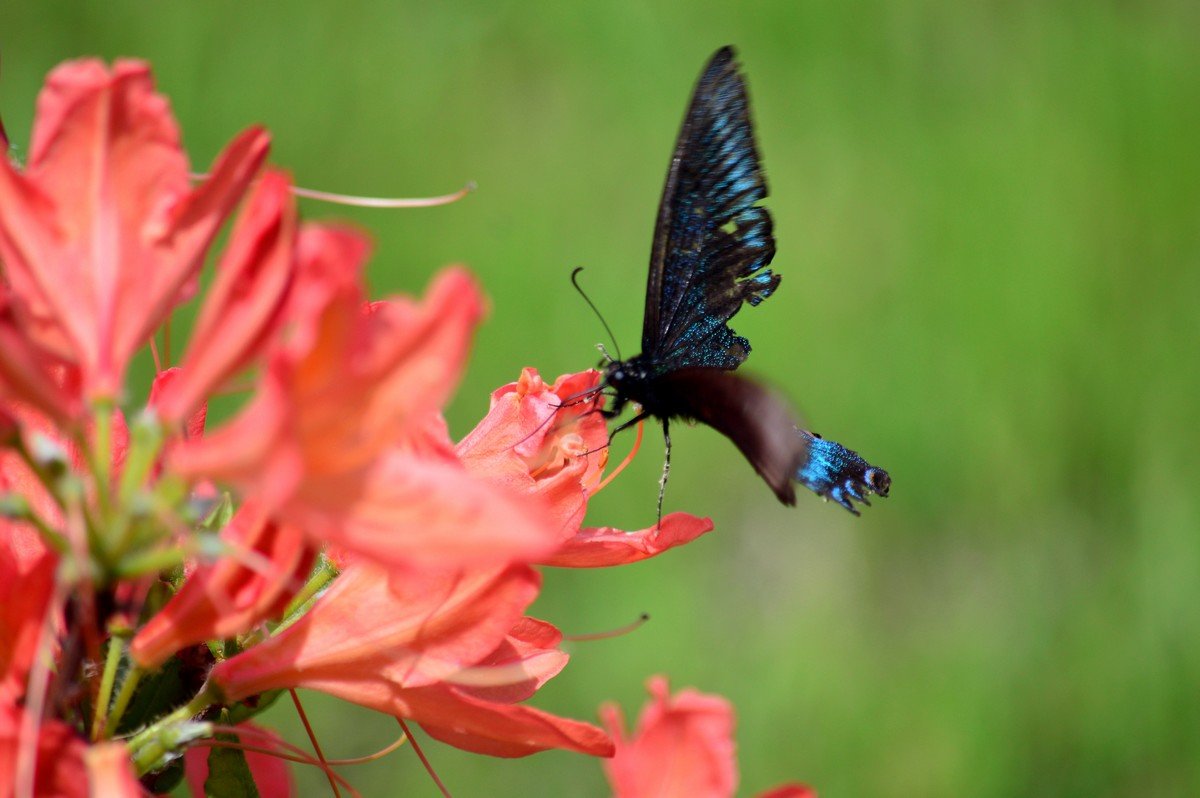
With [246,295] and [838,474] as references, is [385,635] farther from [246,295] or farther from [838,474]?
[838,474]

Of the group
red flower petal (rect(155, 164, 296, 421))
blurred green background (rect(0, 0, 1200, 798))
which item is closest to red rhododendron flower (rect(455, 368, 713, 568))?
red flower petal (rect(155, 164, 296, 421))

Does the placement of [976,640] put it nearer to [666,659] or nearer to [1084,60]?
[666,659]

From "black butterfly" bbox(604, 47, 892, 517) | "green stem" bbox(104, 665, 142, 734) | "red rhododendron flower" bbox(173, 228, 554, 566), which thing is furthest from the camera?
"black butterfly" bbox(604, 47, 892, 517)

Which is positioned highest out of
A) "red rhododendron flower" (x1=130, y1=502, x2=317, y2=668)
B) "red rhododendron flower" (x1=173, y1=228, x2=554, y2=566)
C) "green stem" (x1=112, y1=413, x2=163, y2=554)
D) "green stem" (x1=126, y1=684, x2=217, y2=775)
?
"red rhododendron flower" (x1=173, y1=228, x2=554, y2=566)

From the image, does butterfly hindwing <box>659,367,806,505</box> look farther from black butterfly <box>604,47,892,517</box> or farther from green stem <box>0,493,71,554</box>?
green stem <box>0,493,71,554</box>

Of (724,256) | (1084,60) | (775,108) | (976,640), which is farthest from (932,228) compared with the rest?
(724,256)

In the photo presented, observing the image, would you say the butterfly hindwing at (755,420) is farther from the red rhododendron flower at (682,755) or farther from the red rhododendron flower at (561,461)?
the red rhododendron flower at (682,755)
